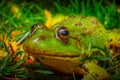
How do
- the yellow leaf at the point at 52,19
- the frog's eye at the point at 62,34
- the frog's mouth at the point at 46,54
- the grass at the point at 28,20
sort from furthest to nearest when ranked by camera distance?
the yellow leaf at the point at 52,19 < the grass at the point at 28,20 < the frog's eye at the point at 62,34 < the frog's mouth at the point at 46,54

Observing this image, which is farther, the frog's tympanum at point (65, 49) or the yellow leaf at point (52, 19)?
the yellow leaf at point (52, 19)

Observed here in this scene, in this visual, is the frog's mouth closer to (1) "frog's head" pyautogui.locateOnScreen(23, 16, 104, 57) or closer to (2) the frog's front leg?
(1) "frog's head" pyautogui.locateOnScreen(23, 16, 104, 57)

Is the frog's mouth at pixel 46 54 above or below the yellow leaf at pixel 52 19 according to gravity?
below

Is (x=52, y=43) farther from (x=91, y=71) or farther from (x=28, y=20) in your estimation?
(x=28, y=20)

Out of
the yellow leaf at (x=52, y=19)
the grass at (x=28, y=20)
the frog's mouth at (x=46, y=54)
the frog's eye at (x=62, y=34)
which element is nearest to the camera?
the frog's mouth at (x=46, y=54)

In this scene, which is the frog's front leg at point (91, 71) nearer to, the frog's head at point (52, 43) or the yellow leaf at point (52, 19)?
the frog's head at point (52, 43)

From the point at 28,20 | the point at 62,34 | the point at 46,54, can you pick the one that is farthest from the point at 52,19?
the point at 46,54

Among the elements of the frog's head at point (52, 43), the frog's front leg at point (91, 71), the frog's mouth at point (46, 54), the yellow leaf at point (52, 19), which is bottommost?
the frog's front leg at point (91, 71)

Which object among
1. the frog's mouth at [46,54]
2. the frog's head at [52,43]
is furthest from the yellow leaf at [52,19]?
the frog's mouth at [46,54]

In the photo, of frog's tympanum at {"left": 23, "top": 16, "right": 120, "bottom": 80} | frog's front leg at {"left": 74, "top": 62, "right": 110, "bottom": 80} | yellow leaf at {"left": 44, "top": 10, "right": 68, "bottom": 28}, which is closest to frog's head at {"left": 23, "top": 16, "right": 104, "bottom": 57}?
frog's tympanum at {"left": 23, "top": 16, "right": 120, "bottom": 80}
